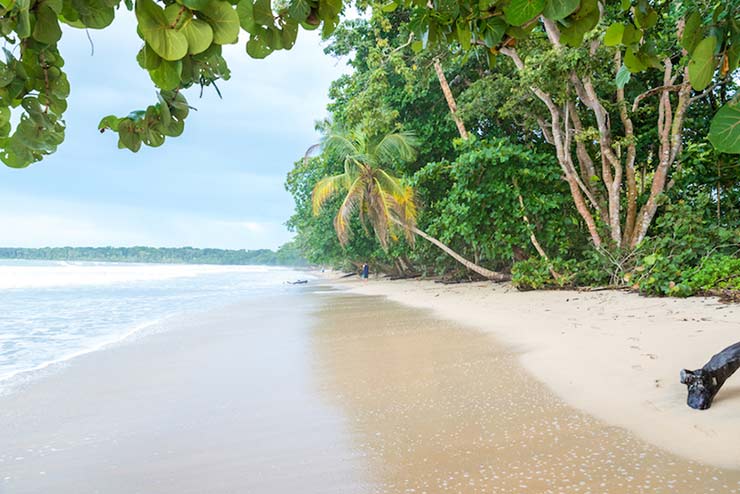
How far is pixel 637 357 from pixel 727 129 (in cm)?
248

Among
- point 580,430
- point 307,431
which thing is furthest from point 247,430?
point 580,430

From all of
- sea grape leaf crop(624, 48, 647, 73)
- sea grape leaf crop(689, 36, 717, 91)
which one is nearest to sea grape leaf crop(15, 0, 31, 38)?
sea grape leaf crop(689, 36, 717, 91)

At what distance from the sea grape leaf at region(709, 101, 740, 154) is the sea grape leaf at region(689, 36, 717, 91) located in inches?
2.6

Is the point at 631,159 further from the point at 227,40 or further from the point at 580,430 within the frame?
the point at 227,40

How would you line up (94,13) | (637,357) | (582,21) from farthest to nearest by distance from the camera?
(637,357)
(582,21)
(94,13)

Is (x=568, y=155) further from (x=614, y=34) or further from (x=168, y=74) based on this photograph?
(x=168, y=74)

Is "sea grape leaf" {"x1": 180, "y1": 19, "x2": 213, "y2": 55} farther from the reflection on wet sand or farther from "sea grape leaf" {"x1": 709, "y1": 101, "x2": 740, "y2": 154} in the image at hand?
the reflection on wet sand

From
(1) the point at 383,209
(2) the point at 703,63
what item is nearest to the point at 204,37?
(2) the point at 703,63

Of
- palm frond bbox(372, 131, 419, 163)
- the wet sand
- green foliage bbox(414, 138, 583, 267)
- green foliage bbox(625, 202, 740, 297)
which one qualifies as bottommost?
the wet sand

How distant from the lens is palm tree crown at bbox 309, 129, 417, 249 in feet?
39.5

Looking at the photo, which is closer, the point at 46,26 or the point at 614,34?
the point at 46,26

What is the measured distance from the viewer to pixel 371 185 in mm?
13148

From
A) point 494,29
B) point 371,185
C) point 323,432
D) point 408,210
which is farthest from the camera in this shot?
point 371,185

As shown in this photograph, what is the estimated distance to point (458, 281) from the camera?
1391cm
